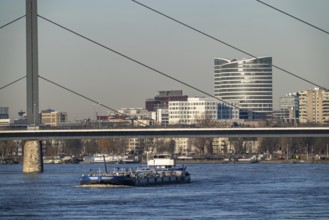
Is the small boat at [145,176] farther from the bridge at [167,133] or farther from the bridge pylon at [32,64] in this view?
the bridge pylon at [32,64]

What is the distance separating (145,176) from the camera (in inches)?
3433

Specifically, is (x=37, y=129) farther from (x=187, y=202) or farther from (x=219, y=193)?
(x=187, y=202)

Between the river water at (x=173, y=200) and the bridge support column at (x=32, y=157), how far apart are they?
55.4 ft

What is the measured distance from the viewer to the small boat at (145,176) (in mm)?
82750

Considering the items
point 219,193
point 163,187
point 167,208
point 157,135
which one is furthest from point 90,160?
point 167,208

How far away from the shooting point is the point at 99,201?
66.7 metres

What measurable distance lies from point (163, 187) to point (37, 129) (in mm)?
19668

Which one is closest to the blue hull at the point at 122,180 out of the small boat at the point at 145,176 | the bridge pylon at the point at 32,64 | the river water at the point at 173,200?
the small boat at the point at 145,176

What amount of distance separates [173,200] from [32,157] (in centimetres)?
4113

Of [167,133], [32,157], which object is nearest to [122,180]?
[167,133]

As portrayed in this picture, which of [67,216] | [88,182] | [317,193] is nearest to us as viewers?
[67,216]

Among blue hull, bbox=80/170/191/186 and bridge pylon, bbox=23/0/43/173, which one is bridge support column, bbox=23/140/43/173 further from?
blue hull, bbox=80/170/191/186

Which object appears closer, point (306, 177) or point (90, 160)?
point (306, 177)

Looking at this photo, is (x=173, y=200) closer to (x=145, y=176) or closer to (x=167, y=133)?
(x=145, y=176)
